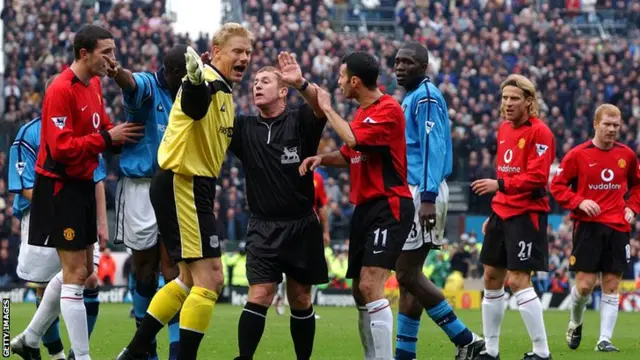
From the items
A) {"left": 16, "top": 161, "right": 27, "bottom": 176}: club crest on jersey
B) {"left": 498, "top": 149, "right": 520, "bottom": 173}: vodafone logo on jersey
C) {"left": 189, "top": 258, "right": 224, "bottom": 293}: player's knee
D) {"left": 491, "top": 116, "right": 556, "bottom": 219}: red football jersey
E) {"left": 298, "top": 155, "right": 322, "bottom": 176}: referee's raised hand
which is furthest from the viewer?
{"left": 16, "top": 161, "right": 27, "bottom": 176}: club crest on jersey

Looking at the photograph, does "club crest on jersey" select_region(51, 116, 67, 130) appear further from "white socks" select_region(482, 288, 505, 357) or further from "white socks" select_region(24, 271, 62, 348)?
"white socks" select_region(482, 288, 505, 357)

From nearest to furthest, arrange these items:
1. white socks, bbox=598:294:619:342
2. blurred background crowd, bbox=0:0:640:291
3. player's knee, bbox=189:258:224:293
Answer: player's knee, bbox=189:258:224:293, white socks, bbox=598:294:619:342, blurred background crowd, bbox=0:0:640:291

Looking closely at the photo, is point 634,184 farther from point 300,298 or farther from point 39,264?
point 39,264

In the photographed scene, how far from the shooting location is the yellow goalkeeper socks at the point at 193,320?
8.97m

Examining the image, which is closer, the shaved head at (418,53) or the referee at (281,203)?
the referee at (281,203)

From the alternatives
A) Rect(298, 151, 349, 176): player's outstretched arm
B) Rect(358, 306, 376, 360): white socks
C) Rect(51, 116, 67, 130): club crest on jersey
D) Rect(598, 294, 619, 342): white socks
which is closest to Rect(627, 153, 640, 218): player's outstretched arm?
Rect(598, 294, 619, 342): white socks

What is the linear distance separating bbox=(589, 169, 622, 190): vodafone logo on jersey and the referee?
5081 millimetres

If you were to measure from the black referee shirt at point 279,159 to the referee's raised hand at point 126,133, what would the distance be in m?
0.84

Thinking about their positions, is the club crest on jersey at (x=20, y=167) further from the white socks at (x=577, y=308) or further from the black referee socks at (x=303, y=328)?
the white socks at (x=577, y=308)

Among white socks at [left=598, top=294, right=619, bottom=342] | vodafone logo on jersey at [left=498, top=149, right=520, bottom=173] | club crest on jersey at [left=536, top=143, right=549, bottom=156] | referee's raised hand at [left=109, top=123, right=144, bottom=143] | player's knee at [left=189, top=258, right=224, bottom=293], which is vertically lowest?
white socks at [left=598, top=294, right=619, bottom=342]

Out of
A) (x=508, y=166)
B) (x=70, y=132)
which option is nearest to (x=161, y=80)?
(x=70, y=132)

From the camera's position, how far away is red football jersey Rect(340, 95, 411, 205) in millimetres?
9500

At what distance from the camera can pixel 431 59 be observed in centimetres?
3756

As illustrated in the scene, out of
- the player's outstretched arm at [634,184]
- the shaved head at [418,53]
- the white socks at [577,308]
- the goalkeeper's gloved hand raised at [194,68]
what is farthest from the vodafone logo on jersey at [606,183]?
the goalkeeper's gloved hand raised at [194,68]
